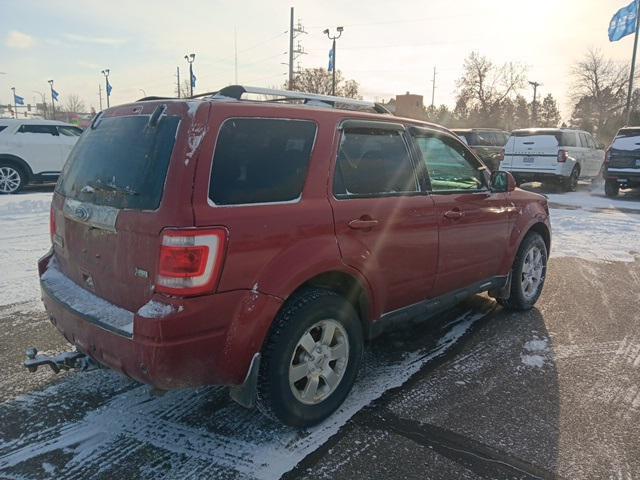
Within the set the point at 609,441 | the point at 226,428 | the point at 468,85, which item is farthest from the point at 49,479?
the point at 468,85

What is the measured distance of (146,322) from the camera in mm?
2324

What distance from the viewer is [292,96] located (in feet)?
11.2

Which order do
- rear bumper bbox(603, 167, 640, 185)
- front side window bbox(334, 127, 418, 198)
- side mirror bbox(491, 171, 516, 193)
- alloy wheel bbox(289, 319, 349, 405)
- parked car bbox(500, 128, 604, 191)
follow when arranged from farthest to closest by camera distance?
parked car bbox(500, 128, 604, 191) → rear bumper bbox(603, 167, 640, 185) → side mirror bbox(491, 171, 516, 193) → front side window bbox(334, 127, 418, 198) → alloy wheel bbox(289, 319, 349, 405)

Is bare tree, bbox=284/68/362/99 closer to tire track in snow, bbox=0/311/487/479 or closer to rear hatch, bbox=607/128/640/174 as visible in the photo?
rear hatch, bbox=607/128/640/174

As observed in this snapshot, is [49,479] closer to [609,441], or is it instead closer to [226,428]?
[226,428]

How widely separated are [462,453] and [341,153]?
71.7 inches

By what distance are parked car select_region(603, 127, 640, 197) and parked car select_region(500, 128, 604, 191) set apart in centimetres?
109

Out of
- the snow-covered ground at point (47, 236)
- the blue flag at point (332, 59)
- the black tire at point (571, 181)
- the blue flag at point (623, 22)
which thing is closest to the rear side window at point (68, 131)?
the snow-covered ground at point (47, 236)

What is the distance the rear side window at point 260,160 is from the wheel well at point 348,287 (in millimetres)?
520

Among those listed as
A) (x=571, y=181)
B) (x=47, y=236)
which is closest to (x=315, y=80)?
(x=571, y=181)

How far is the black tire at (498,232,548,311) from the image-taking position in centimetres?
474

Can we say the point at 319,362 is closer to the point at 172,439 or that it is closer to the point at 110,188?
the point at 172,439

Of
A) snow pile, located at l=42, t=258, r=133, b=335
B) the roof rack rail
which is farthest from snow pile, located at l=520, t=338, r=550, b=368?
snow pile, located at l=42, t=258, r=133, b=335

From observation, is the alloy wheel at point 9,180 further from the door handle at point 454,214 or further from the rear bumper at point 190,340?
the door handle at point 454,214
